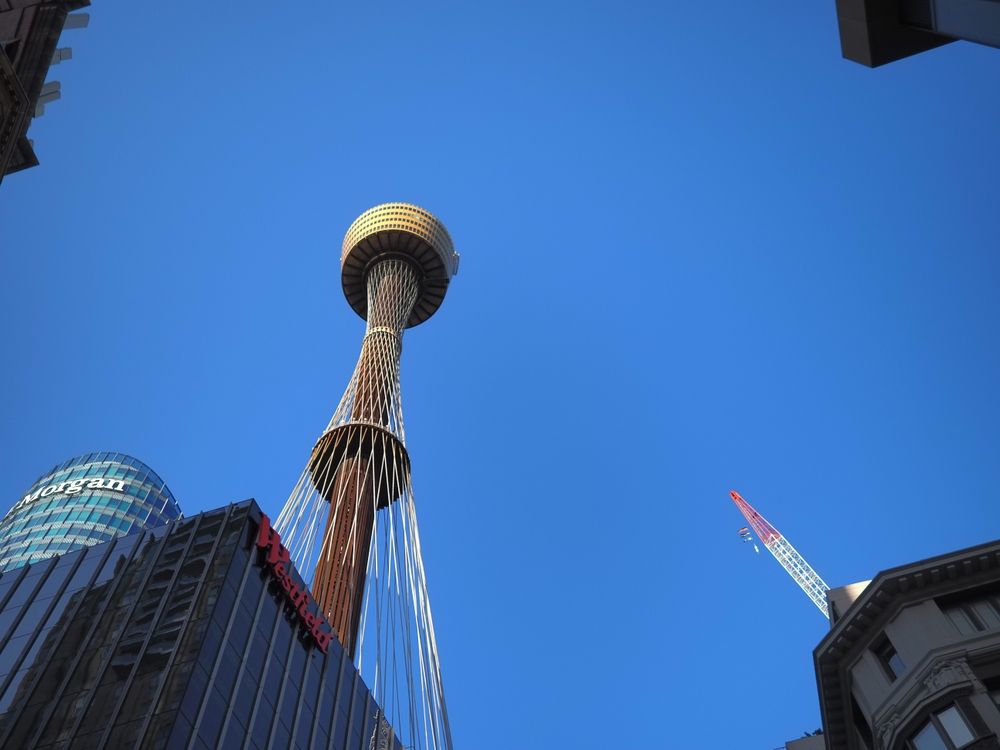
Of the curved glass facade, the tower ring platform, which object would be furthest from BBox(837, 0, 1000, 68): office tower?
the curved glass facade

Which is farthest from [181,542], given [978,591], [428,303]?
[428,303]

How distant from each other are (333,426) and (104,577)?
36.7 meters

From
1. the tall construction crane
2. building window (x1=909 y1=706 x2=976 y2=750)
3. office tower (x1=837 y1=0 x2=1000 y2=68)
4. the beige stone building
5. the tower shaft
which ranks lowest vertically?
office tower (x1=837 y1=0 x2=1000 y2=68)

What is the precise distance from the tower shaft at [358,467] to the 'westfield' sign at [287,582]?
42.3ft

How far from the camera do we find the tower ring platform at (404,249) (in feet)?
351

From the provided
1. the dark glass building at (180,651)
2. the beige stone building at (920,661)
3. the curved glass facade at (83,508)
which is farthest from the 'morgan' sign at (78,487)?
the beige stone building at (920,661)

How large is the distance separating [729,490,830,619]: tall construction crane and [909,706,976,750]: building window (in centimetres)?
10095

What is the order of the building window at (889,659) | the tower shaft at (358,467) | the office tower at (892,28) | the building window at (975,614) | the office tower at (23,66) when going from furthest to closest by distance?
the tower shaft at (358,467)
the building window at (889,659)
the building window at (975,614)
the office tower at (23,66)
the office tower at (892,28)

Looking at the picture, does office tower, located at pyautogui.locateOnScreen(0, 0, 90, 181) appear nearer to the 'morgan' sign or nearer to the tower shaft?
the tower shaft

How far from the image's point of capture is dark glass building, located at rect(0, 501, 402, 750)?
34.7 m

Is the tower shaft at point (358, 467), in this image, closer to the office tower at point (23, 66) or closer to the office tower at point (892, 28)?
the office tower at point (23, 66)

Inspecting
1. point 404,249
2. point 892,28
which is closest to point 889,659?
point 892,28

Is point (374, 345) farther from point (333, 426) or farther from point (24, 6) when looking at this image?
point (24, 6)

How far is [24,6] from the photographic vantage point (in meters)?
26.0
